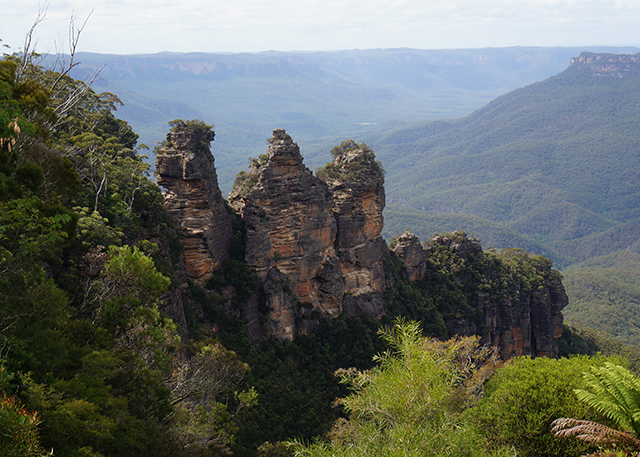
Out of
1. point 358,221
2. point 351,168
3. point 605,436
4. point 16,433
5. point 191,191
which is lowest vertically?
point 605,436

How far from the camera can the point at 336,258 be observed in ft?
131

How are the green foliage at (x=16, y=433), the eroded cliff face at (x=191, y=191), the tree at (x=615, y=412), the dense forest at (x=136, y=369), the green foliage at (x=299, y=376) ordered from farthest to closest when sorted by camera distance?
the eroded cliff face at (x=191, y=191) → the green foliage at (x=299, y=376) → the tree at (x=615, y=412) → the dense forest at (x=136, y=369) → the green foliage at (x=16, y=433)

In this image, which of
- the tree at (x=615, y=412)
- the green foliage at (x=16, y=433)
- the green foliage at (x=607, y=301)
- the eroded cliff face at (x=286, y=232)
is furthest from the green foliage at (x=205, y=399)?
the green foliage at (x=607, y=301)

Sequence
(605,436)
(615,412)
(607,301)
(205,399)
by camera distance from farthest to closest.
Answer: (607,301) → (205,399) → (615,412) → (605,436)

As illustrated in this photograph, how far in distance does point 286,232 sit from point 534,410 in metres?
22.7

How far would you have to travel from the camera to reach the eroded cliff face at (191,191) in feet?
102

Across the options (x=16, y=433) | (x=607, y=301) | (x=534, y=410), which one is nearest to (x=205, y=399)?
(x=534, y=410)

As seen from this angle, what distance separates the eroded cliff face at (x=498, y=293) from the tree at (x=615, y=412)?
3532cm

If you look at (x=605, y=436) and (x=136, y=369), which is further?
(x=136, y=369)

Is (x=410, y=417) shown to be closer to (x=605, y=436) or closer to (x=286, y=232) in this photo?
(x=605, y=436)

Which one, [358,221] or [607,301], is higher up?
[358,221]

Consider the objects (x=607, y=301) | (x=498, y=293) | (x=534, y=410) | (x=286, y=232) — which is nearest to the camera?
(x=534, y=410)

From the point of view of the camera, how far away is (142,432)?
12.5m

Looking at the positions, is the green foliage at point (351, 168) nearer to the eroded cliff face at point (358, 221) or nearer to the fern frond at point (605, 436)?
the eroded cliff face at point (358, 221)
